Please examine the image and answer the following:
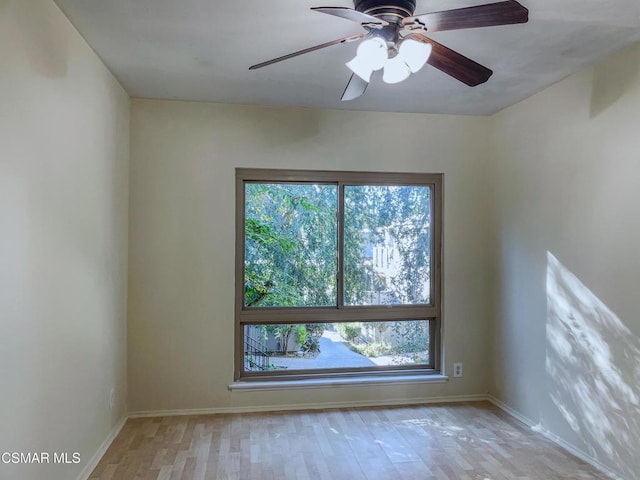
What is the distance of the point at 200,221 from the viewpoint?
3.52 meters

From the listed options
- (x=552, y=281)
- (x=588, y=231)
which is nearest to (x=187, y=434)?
(x=552, y=281)

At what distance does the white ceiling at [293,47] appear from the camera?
2.08m

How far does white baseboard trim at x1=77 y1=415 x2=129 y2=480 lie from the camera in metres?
2.51

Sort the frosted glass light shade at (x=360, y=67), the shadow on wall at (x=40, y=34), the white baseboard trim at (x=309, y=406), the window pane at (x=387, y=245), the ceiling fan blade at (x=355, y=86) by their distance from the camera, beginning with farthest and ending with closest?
the window pane at (x=387, y=245) → the white baseboard trim at (x=309, y=406) → the ceiling fan blade at (x=355, y=86) → the frosted glass light shade at (x=360, y=67) → the shadow on wall at (x=40, y=34)

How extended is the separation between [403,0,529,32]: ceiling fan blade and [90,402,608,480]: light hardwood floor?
8.08 feet

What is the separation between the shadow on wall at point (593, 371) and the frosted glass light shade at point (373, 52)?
6.87 ft

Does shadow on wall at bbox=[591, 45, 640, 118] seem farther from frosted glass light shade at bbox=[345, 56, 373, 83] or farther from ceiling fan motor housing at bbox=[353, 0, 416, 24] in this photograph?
frosted glass light shade at bbox=[345, 56, 373, 83]

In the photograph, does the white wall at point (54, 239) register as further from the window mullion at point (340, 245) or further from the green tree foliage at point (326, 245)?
the window mullion at point (340, 245)

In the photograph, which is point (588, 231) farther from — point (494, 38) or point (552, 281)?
point (494, 38)

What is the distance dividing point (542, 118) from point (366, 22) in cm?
205

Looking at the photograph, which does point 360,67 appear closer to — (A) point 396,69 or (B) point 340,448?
(A) point 396,69

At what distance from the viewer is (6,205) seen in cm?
169

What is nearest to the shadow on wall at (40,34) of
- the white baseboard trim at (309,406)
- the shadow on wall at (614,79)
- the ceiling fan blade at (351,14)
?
the ceiling fan blade at (351,14)

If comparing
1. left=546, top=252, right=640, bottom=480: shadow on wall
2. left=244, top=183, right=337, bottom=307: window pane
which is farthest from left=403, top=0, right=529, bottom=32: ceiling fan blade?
left=244, top=183, right=337, bottom=307: window pane
